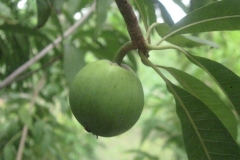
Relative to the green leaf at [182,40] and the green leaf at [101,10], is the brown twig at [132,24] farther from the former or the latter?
the green leaf at [101,10]

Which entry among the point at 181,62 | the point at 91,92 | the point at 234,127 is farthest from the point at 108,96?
the point at 181,62

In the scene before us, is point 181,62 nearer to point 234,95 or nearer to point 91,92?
point 234,95

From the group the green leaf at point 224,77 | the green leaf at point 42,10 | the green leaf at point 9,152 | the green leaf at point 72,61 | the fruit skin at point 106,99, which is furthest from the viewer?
the green leaf at point 9,152

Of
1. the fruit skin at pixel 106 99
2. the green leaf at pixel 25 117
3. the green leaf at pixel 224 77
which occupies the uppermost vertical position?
the green leaf at pixel 25 117

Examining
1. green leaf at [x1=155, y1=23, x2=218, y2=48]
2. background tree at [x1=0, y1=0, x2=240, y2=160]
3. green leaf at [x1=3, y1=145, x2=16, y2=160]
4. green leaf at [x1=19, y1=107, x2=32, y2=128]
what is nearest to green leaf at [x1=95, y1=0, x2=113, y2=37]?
background tree at [x1=0, y1=0, x2=240, y2=160]

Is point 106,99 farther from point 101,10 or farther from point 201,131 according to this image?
point 101,10

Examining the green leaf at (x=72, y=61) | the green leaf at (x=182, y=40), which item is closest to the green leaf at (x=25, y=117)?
the green leaf at (x=72, y=61)
